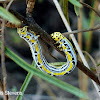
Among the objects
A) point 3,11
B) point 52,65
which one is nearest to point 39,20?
point 52,65

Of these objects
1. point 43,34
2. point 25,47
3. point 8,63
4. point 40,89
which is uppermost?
point 43,34

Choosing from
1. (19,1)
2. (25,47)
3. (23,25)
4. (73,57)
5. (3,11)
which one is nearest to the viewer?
(3,11)

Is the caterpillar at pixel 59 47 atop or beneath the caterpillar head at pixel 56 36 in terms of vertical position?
beneath

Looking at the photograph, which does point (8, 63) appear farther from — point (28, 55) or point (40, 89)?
point (40, 89)

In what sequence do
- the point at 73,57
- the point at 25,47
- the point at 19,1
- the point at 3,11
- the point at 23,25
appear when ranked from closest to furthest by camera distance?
the point at 3,11, the point at 23,25, the point at 73,57, the point at 19,1, the point at 25,47

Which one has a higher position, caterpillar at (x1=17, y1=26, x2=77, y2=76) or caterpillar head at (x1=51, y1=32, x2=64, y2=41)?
caterpillar head at (x1=51, y1=32, x2=64, y2=41)

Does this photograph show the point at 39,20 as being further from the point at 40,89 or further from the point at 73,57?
the point at 73,57

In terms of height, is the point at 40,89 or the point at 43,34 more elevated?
the point at 43,34

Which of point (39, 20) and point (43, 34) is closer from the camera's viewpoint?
point (43, 34)

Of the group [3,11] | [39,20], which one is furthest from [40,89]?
[3,11]
